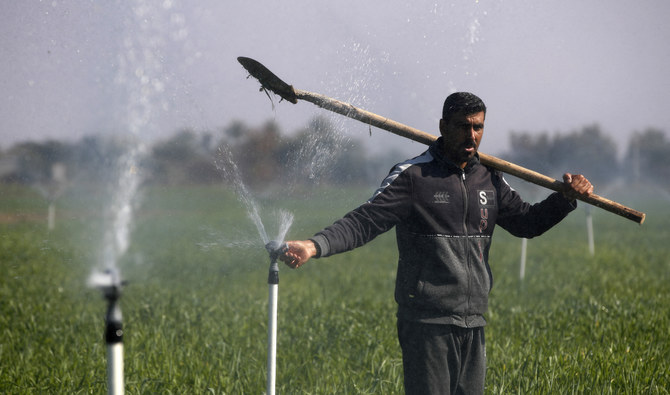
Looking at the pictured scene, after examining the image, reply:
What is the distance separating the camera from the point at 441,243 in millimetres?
3170

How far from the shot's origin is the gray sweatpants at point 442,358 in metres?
3.08

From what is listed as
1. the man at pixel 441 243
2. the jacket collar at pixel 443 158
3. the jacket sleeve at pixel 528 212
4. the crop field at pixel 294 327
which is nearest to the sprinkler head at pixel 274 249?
the man at pixel 441 243

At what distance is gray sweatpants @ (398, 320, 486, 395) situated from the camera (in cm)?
308

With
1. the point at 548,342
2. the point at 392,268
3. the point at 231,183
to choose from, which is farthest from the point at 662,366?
the point at 392,268

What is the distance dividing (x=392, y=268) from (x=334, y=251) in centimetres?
918

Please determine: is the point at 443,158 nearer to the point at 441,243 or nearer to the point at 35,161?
the point at 441,243

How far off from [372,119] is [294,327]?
3238mm

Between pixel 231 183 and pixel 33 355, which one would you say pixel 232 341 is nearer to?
pixel 33 355

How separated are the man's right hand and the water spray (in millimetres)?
928

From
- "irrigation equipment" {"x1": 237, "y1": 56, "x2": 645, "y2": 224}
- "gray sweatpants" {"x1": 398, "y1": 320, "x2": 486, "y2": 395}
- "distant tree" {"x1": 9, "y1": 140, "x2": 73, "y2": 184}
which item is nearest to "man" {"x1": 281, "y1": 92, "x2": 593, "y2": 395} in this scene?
"gray sweatpants" {"x1": 398, "y1": 320, "x2": 486, "y2": 395}

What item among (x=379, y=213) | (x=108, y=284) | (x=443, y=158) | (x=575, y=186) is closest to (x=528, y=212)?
(x=575, y=186)

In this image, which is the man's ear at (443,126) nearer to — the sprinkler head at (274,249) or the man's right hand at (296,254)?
the man's right hand at (296,254)

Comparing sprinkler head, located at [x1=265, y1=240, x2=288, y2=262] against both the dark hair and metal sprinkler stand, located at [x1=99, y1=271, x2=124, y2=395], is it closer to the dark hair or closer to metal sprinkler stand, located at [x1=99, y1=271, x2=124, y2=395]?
metal sprinkler stand, located at [x1=99, y1=271, x2=124, y2=395]

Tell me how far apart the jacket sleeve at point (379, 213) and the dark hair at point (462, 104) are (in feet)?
1.33
